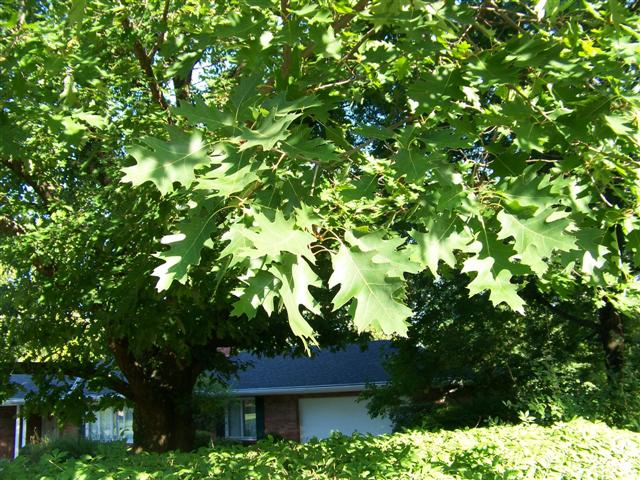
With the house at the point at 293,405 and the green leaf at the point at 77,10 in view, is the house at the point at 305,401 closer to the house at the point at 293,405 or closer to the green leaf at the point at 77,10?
the house at the point at 293,405

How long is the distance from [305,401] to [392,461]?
712 inches

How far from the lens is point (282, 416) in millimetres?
23094

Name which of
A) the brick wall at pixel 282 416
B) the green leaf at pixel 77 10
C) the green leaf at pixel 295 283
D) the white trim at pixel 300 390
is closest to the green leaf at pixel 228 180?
the green leaf at pixel 295 283

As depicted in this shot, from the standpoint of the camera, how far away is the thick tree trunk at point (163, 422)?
1354 cm

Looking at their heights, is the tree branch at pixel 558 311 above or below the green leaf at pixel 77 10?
below

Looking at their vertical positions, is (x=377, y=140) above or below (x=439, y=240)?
above

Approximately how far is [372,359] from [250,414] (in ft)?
16.4

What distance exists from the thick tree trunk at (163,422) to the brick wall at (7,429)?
39.4 feet

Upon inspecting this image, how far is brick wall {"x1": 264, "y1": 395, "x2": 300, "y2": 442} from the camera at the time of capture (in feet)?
74.8

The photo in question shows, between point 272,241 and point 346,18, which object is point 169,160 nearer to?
point 272,241

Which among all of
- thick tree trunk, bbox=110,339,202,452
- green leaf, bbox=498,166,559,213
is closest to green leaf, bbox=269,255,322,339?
green leaf, bbox=498,166,559,213

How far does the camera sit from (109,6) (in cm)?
534

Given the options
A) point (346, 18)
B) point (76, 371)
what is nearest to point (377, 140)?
point (346, 18)

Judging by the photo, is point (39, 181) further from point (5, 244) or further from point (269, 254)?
point (269, 254)
